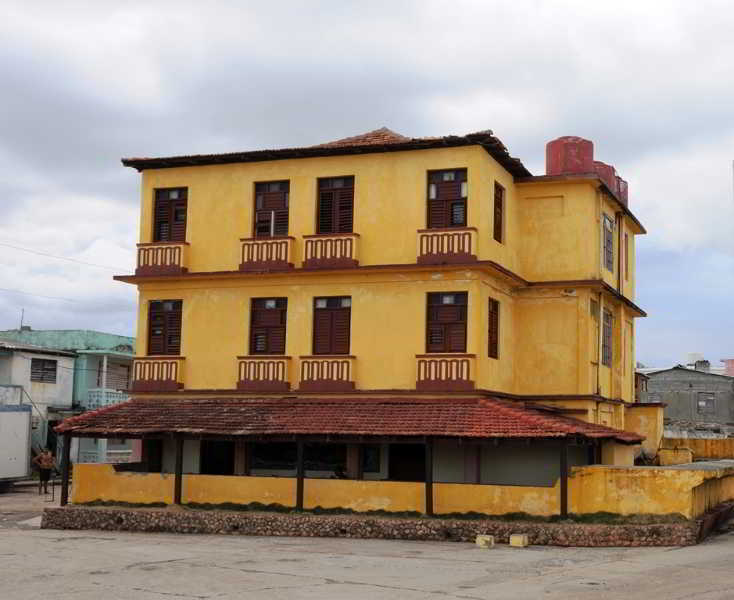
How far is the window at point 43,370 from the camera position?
148ft

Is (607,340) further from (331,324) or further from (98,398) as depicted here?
(98,398)

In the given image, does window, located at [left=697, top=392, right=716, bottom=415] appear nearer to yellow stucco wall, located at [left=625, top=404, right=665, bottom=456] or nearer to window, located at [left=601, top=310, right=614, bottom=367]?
yellow stucco wall, located at [left=625, top=404, right=665, bottom=456]

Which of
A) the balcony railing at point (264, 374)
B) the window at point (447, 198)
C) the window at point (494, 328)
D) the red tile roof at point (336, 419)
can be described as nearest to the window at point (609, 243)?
the window at point (494, 328)

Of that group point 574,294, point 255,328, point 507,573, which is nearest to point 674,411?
point 574,294

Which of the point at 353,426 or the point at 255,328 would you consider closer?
the point at 353,426

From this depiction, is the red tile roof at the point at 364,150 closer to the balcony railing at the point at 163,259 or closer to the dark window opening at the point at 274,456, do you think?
the balcony railing at the point at 163,259

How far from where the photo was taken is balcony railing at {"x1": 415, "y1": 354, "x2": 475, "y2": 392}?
2542cm

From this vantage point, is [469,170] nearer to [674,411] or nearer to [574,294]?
[574,294]

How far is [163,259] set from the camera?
28828mm

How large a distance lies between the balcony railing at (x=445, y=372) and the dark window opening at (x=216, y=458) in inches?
235

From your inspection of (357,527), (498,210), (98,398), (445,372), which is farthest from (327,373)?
(98,398)

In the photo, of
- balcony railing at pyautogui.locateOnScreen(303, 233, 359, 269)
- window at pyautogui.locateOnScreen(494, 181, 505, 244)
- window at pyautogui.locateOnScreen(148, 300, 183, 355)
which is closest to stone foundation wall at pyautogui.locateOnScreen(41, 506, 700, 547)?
window at pyautogui.locateOnScreen(148, 300, 183, 355)

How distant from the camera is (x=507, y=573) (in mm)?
17844

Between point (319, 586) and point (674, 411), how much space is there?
48.7 metres
